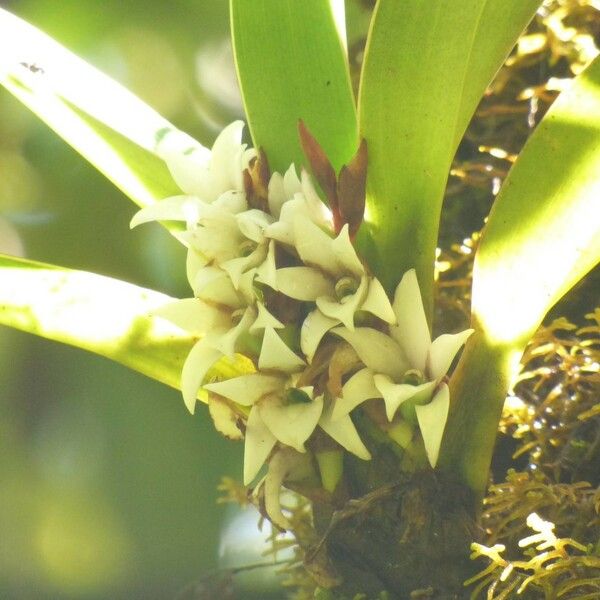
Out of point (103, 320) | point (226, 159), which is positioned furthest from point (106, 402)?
point (226, 159)

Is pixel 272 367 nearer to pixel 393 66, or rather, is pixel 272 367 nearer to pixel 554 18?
pixel 393 66

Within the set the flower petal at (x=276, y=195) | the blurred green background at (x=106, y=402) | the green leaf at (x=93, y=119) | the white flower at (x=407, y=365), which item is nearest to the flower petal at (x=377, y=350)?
the white flower at (x=407, y=365)

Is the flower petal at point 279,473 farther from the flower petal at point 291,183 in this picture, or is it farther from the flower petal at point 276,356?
the flower petal at point 291,183

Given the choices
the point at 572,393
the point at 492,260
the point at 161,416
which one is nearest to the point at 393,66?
the point at 492,260

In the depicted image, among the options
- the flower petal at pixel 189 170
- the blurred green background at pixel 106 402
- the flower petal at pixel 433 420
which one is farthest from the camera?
the blurred green background at pixel 106 402

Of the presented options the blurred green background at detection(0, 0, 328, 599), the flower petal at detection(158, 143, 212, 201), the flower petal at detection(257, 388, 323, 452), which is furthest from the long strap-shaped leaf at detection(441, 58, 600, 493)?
the blurred green background at detection(0, 0, 328, 599)
